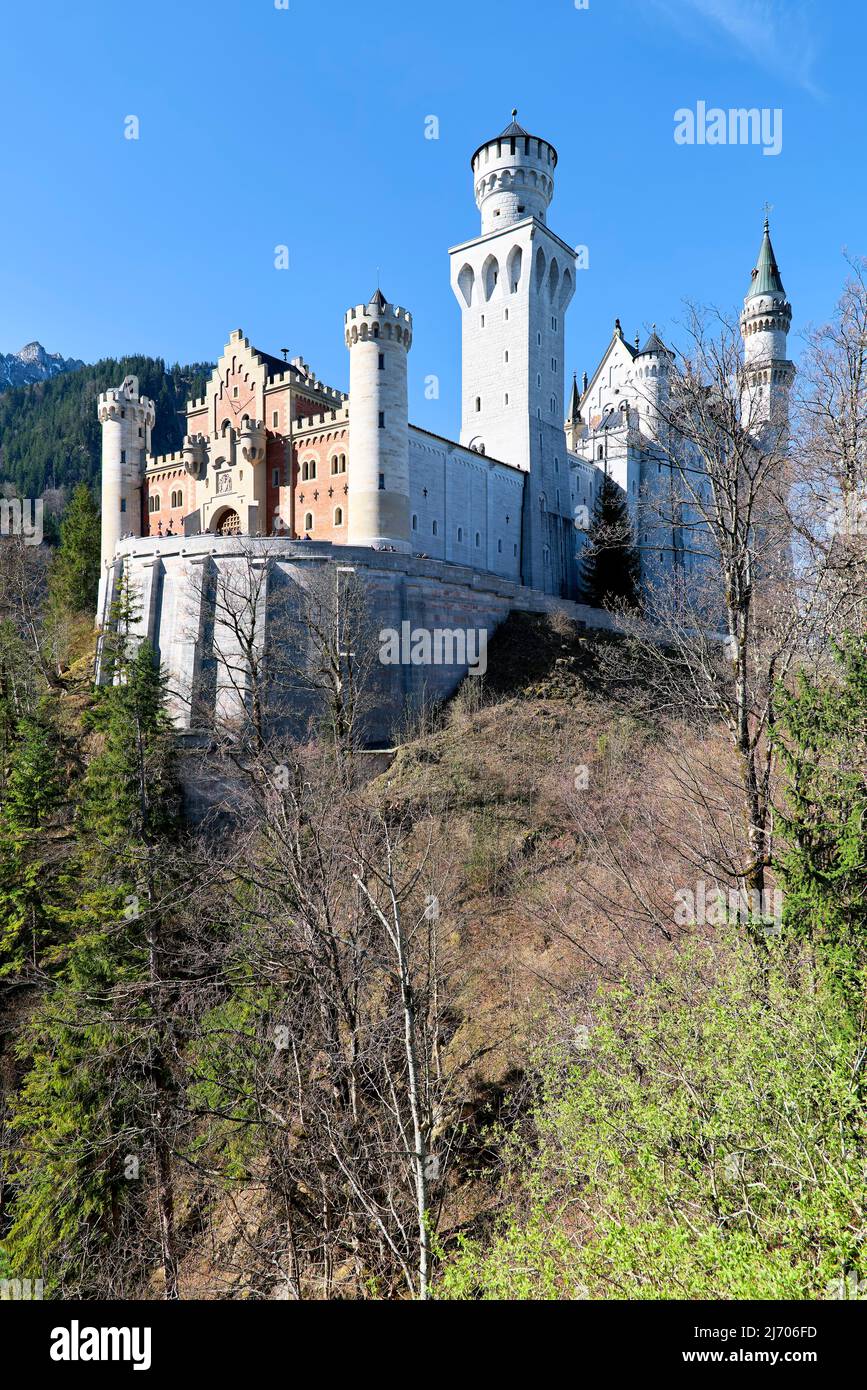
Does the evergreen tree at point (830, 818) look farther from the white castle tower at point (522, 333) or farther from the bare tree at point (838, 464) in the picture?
the white castle tower at point (522, 333)

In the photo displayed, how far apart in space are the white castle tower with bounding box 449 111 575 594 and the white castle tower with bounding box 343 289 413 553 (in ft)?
47.4

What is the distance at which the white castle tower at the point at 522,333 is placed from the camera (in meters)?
50.0

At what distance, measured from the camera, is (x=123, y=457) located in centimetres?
4769

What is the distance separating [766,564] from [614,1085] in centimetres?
1295

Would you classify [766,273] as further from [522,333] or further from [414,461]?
[414,461]

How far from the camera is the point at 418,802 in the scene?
24938 millimetres

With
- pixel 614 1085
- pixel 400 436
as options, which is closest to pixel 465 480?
pixel 400 436

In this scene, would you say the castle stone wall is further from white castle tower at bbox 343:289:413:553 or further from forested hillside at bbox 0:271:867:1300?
white castle tower at bbox 343:289:413:553

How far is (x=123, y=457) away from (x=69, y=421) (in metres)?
84.3

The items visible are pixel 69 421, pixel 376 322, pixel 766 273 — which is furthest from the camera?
pixel 69 421

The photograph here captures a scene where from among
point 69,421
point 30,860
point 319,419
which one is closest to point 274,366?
point 319,419

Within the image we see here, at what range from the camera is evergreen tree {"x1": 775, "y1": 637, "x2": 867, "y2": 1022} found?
10.3 m

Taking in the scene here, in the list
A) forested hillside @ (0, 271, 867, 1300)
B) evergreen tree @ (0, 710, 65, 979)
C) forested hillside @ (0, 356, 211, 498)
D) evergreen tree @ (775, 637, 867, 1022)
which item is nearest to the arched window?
forested hillside @ (0, 271, 867, 1300)

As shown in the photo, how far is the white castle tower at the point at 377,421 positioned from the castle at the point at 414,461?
0.07m
